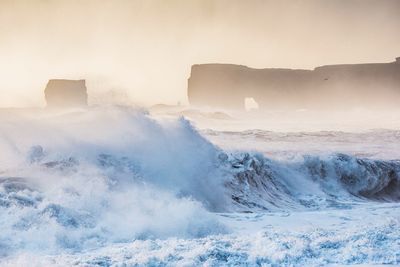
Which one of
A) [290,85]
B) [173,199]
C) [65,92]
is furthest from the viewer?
[290,85]

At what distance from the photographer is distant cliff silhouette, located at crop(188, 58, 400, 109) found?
6062 centimetres

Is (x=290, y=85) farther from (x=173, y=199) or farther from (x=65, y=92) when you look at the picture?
(x=173, y=199)

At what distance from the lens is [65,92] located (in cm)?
5041

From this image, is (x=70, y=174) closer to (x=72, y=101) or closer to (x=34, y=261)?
(x=34, y=261)

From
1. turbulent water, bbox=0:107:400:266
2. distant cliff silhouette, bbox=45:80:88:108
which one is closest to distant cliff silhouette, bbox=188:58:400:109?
distant cliff silhouette, bbox=45:80:88:108

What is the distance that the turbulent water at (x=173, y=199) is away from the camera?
518 centimetres

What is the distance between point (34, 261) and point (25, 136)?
26.8ft

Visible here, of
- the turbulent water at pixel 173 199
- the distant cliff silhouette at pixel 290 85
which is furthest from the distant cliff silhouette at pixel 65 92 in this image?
the turbulent water at pixel 173 199

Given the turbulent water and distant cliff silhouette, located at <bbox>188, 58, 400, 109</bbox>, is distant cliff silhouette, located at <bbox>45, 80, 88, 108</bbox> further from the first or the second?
the turbulent water

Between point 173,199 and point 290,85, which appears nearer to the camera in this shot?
point 173,199

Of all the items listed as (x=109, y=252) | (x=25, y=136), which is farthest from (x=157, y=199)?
(x=25, y=136)

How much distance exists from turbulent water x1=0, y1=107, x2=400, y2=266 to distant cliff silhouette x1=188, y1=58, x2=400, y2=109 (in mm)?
40571

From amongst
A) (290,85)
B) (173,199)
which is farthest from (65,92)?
(173,199)

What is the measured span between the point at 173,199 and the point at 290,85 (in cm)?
5345
